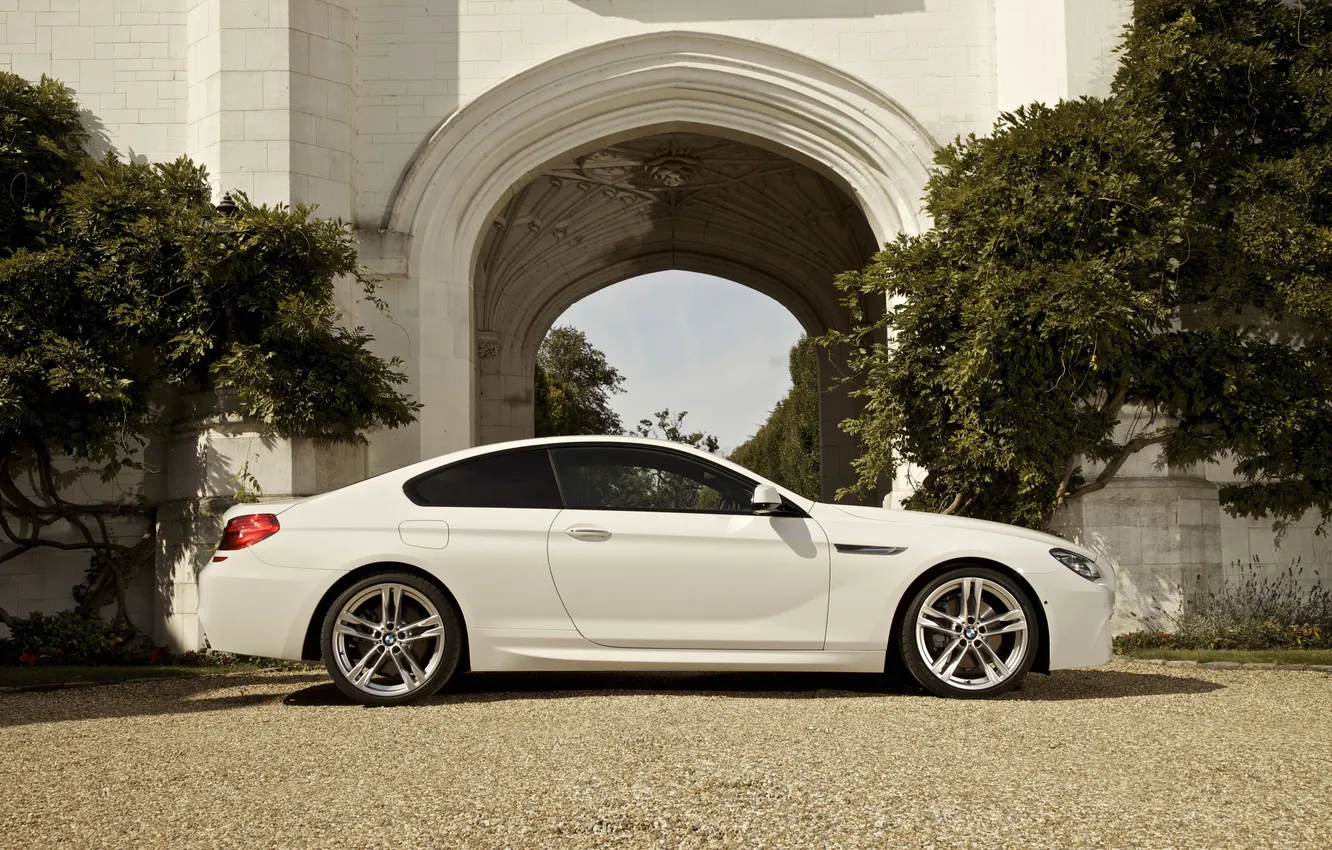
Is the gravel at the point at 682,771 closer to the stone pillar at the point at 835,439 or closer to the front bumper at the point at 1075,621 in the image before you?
the front bumper at the point at 1075,621

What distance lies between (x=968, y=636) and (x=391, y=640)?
293 centimetres

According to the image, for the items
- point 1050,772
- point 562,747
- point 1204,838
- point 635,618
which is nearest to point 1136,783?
point 1050,772

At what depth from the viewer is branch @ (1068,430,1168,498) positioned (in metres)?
10.0

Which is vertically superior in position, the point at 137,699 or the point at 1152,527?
the point at 1152,527

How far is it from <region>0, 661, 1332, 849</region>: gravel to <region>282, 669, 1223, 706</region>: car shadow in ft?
0.19

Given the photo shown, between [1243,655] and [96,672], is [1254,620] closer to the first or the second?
[1243,655]

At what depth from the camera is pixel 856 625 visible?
239 inches

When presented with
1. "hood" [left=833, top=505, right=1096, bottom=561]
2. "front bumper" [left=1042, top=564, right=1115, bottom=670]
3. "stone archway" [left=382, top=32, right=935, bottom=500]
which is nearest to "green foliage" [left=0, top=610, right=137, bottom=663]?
"stone archway" [left=382, top=32, right=935, bottom=500]

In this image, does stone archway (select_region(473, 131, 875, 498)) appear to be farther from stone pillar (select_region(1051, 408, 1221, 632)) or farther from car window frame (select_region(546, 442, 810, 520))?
car window frame (select_region(546, 442, 810, 520))

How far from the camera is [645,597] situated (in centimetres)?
609

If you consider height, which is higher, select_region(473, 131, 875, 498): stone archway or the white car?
select_region(473, 131, 875, 498): stone archway

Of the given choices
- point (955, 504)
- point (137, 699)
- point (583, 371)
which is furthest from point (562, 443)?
point (583, 371)

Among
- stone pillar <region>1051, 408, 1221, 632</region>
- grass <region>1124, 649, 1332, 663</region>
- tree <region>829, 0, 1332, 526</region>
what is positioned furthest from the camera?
stone pillar <region>1051, 408, 1221, 632</region>

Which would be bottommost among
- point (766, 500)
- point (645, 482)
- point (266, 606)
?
point (266, 606)
